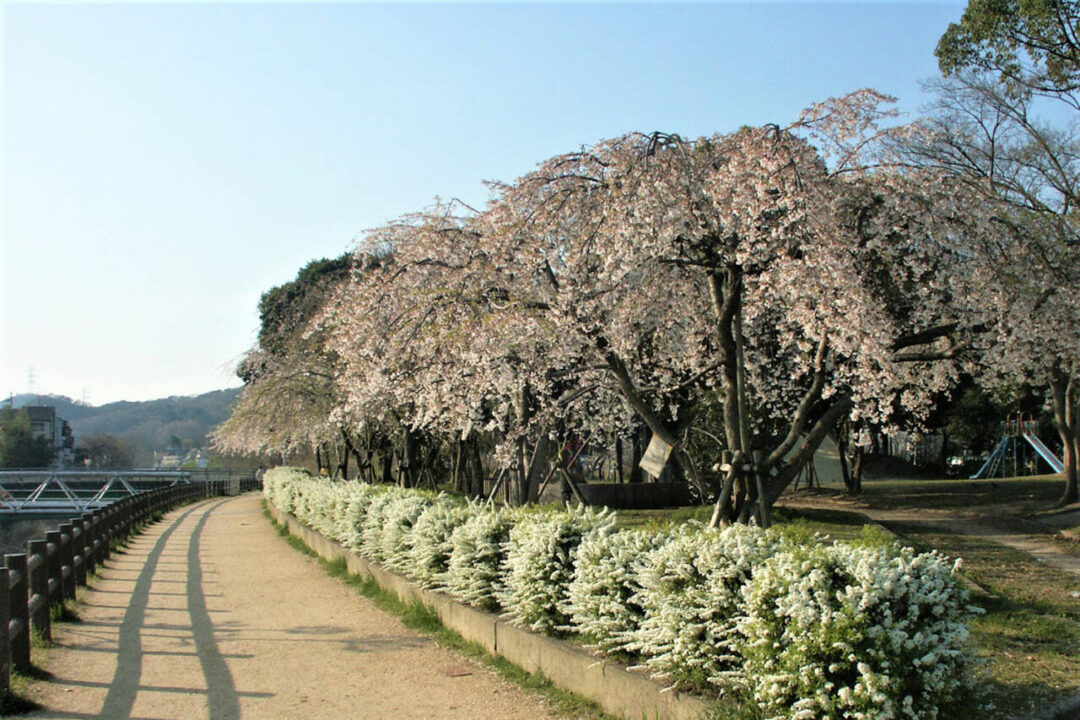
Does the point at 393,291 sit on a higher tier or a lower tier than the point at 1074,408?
higher

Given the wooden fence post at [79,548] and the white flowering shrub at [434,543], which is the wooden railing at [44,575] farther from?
the white flowering shrub at [434,543]

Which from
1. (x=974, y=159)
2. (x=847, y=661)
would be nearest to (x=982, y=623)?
(x=847, y=661)

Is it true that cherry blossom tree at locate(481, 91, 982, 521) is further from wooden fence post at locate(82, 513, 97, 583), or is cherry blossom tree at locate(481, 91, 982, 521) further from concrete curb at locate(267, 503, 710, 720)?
wooden fence post at locate(82, 513, 97, 583)

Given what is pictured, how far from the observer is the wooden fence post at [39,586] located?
8344mm

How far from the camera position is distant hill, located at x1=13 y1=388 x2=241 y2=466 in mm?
98250

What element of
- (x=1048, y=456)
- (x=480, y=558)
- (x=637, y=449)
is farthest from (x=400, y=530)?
(x=1048, y=456)

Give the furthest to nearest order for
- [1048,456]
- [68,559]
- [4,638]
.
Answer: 1. [1048,456]
2. [68,559]
3. [4,638]

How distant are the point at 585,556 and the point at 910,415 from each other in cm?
2366

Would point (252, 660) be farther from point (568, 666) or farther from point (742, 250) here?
point (742, 250)

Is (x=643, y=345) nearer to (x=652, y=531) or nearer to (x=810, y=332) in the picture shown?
(x=810, y=332)

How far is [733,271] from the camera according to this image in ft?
31.1

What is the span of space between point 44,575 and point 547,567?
548cm

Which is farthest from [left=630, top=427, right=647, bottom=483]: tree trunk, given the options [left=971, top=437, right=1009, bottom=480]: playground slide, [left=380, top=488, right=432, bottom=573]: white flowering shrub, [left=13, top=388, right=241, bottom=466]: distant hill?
[left=13, top=388, right=241, bottom=466]: distant hill

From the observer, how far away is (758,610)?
4.47m
